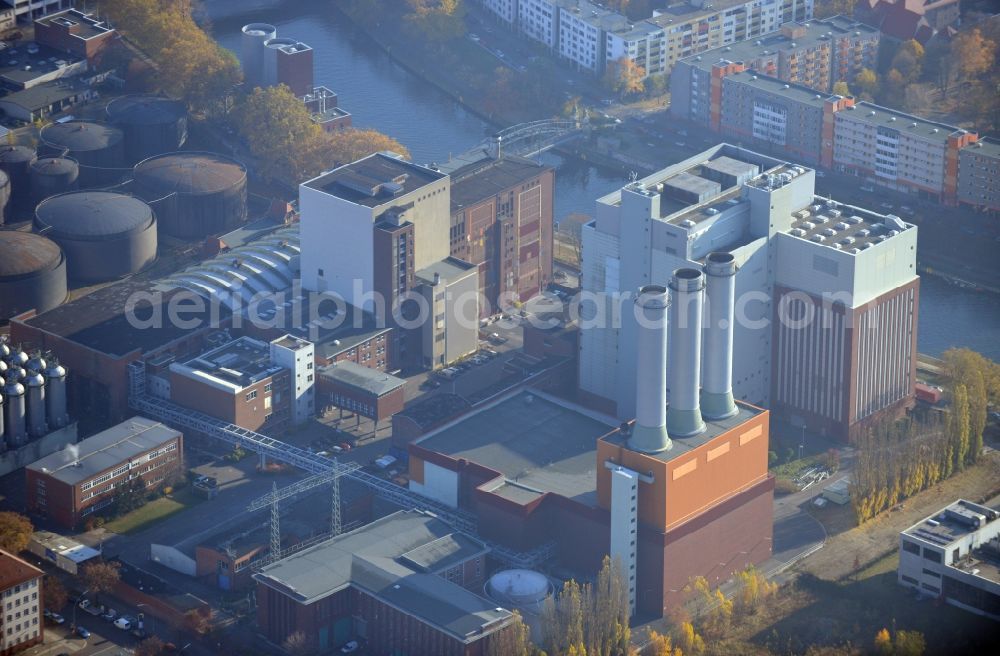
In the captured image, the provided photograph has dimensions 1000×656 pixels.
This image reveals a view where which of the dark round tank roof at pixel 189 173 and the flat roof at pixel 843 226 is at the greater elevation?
the flat roof at pixel 843 226

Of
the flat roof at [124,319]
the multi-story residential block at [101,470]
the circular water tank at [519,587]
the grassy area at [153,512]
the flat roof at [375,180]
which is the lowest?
the grassy area at [153,512]

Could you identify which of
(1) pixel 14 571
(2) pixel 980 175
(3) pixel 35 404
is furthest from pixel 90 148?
(2) pixel 980 175

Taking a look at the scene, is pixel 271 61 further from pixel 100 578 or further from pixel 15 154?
pixel 100 578

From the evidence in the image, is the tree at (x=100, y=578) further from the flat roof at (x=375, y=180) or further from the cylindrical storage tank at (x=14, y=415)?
the flat roof at (x=375, y=180)

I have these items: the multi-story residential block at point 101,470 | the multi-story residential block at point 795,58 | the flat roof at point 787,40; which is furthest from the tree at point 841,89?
the multi-story residential block at point 101,470

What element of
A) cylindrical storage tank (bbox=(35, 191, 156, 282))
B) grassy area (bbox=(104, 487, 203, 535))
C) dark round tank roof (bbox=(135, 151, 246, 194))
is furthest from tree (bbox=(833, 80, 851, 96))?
grassy area (bbox=(104, 487, 203, 535))

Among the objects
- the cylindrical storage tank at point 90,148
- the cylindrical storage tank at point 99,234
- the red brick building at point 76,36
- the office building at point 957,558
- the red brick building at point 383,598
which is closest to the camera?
the red brick building at point 383,598

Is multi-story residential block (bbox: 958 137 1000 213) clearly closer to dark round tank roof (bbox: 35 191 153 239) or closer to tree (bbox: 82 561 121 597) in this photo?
dark round tank roof (bbox: 35 191 153 239)
